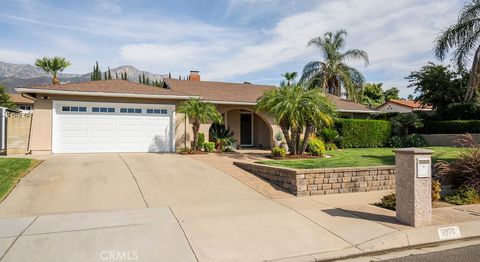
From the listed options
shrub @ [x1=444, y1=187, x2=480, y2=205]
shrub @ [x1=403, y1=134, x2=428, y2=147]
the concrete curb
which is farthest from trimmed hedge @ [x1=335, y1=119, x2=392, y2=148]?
the concrete curb

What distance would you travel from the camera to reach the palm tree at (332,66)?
3014 cm

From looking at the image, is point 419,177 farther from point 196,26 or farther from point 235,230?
point 196,26

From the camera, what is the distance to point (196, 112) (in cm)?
1602

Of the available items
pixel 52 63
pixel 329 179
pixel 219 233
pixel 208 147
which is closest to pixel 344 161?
pixel 329 179

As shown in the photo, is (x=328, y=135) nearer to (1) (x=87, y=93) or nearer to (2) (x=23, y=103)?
(1) (x=87, y=93)

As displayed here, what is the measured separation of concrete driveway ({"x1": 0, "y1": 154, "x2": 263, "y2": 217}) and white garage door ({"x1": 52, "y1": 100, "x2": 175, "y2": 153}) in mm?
2930

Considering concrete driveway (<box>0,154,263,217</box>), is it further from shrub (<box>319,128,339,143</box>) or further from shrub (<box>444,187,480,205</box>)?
shrub (<box>319,128,339,143</box>)

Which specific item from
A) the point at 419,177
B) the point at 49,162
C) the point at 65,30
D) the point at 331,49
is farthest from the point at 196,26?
the point at 331,49

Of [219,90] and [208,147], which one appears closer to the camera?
[208,147]

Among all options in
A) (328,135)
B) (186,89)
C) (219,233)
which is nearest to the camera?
(219,233)

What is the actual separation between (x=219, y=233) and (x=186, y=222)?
2.87ft

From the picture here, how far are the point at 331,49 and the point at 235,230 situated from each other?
1074 inches

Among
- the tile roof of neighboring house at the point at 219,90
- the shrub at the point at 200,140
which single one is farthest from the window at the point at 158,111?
the tile roof of neighboring house at the point at 219,90

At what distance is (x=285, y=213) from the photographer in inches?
279
